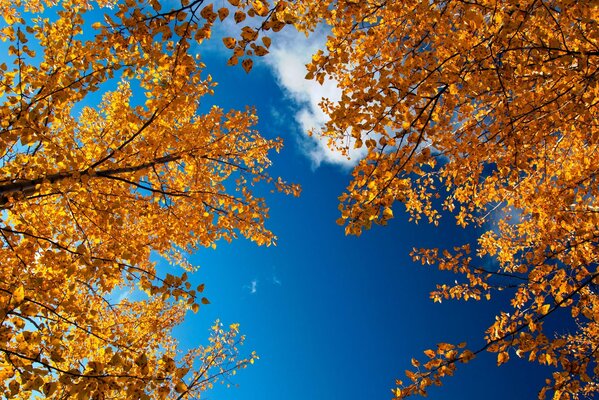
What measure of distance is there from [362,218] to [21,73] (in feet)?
10.8

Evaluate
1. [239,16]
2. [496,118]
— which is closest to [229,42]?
[239,16]

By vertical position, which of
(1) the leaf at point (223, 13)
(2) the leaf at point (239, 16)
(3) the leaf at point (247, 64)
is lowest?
(3) the leaf at point (247, 64)

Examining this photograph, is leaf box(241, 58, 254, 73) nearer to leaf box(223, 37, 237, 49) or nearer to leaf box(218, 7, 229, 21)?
leaf box(223, 37, 237, 49)

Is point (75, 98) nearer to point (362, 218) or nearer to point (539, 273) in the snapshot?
point (362, 218)

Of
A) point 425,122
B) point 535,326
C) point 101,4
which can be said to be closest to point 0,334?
point 425,122

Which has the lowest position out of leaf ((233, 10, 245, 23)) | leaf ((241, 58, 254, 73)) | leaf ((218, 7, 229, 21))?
leaf ((241, 58, 254, 73))

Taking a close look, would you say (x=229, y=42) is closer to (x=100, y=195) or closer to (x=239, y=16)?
(x=239, y=16)

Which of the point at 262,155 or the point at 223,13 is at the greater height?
the point at 262,155

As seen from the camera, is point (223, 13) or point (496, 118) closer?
point (223, 13)

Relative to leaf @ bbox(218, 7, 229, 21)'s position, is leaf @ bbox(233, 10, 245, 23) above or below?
below

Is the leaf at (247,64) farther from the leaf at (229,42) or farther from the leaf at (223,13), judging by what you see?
the leaf at (223,13)

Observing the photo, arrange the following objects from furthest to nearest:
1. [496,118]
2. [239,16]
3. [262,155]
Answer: [262,155] → [496,118] → [239,16]

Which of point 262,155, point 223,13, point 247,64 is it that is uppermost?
point 262,155

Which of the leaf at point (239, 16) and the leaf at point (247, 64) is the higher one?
the leaf at point (239, 16)
